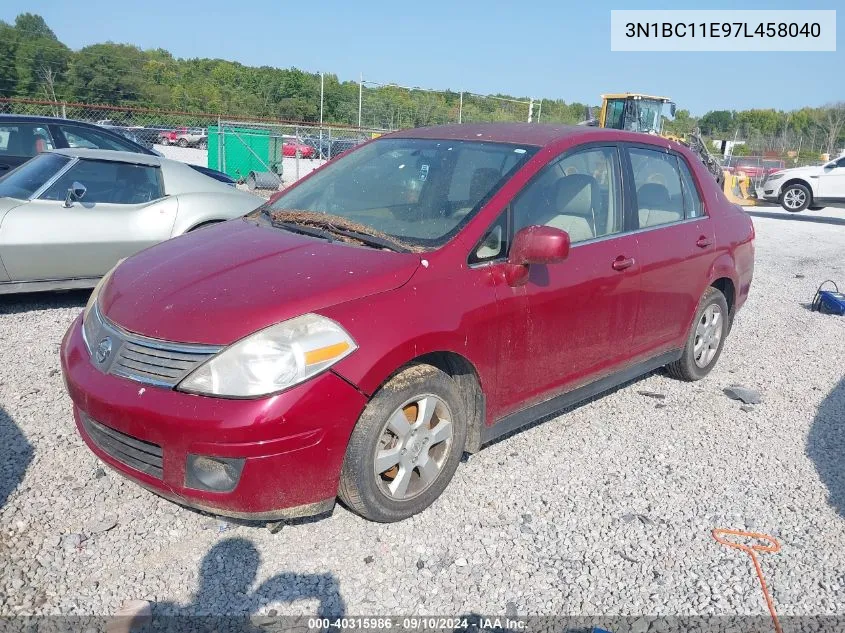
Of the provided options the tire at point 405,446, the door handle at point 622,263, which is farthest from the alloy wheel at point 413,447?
the door handle at point 622,263

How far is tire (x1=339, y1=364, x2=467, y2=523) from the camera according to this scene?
298 centimetres

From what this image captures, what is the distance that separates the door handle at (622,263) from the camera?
4082mm

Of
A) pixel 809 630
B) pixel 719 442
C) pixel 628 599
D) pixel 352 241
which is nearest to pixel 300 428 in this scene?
pixel 352 241

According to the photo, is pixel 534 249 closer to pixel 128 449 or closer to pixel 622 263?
pixel 622 263

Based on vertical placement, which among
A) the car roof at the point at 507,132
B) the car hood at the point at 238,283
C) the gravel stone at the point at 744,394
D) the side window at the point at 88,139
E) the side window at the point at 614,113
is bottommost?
the gravel stone at the point at 744,394

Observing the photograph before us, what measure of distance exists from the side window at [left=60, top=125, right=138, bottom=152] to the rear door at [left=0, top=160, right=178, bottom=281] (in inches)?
93.7

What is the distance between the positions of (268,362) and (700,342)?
3610mm

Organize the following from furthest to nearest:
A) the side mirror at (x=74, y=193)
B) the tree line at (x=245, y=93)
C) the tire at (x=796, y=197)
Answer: the tree line at (x=245, y=93), the tire at (x=796, y=197), the side mirror at (x=74, y=193)

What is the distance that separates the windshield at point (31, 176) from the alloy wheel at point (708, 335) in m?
5.46

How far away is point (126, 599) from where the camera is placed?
8.87ft

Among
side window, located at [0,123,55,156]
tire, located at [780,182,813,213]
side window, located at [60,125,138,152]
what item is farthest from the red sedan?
tire, located at [780,182,813,213]

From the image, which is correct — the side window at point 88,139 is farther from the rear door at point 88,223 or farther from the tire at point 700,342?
the tire at point 700,342

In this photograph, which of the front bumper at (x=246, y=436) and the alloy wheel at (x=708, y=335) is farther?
the alloy wheel at (x=708, y=335)

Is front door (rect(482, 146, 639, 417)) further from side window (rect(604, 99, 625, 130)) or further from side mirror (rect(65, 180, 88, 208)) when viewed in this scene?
side window (rect(604, 99, 625, 130))
